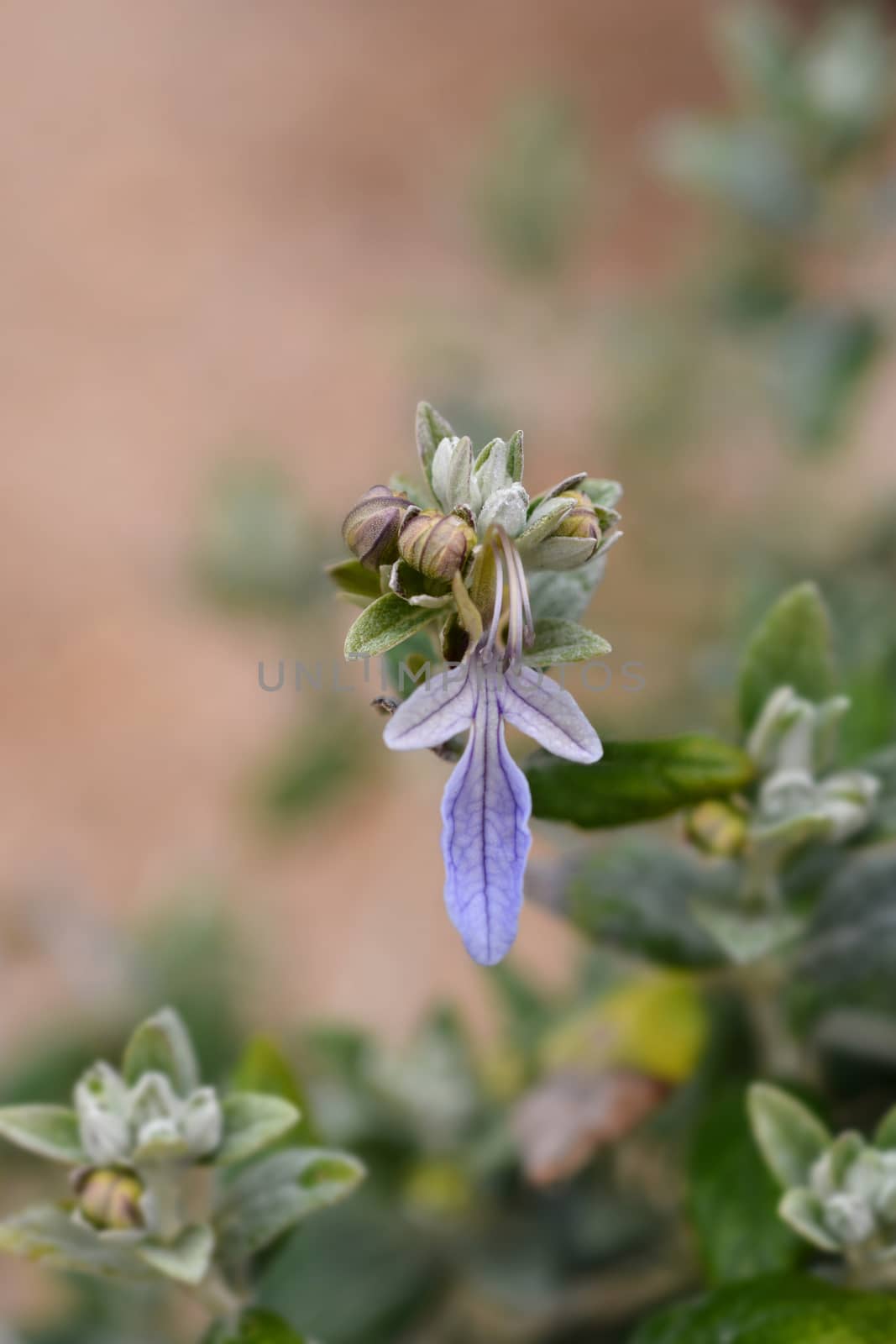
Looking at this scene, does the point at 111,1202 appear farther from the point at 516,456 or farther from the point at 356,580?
the point at 516,456

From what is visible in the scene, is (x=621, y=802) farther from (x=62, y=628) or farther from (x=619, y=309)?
(x=62, y=628)

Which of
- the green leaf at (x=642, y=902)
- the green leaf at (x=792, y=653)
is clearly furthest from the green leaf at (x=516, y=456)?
the green leaf at (x=642, y=902)

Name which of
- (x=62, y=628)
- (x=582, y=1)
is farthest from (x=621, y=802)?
(x=582, y=1)

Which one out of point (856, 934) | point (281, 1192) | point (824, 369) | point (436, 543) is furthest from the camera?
point (824, 369)

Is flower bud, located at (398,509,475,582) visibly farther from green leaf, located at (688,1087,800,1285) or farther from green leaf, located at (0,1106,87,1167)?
green leaf, located at (688,1087,800,1285)

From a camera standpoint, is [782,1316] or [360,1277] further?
[360,1277]

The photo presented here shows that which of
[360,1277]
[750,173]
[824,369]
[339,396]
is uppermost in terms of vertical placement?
[339,396]

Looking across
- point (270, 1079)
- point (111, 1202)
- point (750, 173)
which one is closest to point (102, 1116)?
point (111, 1202)
